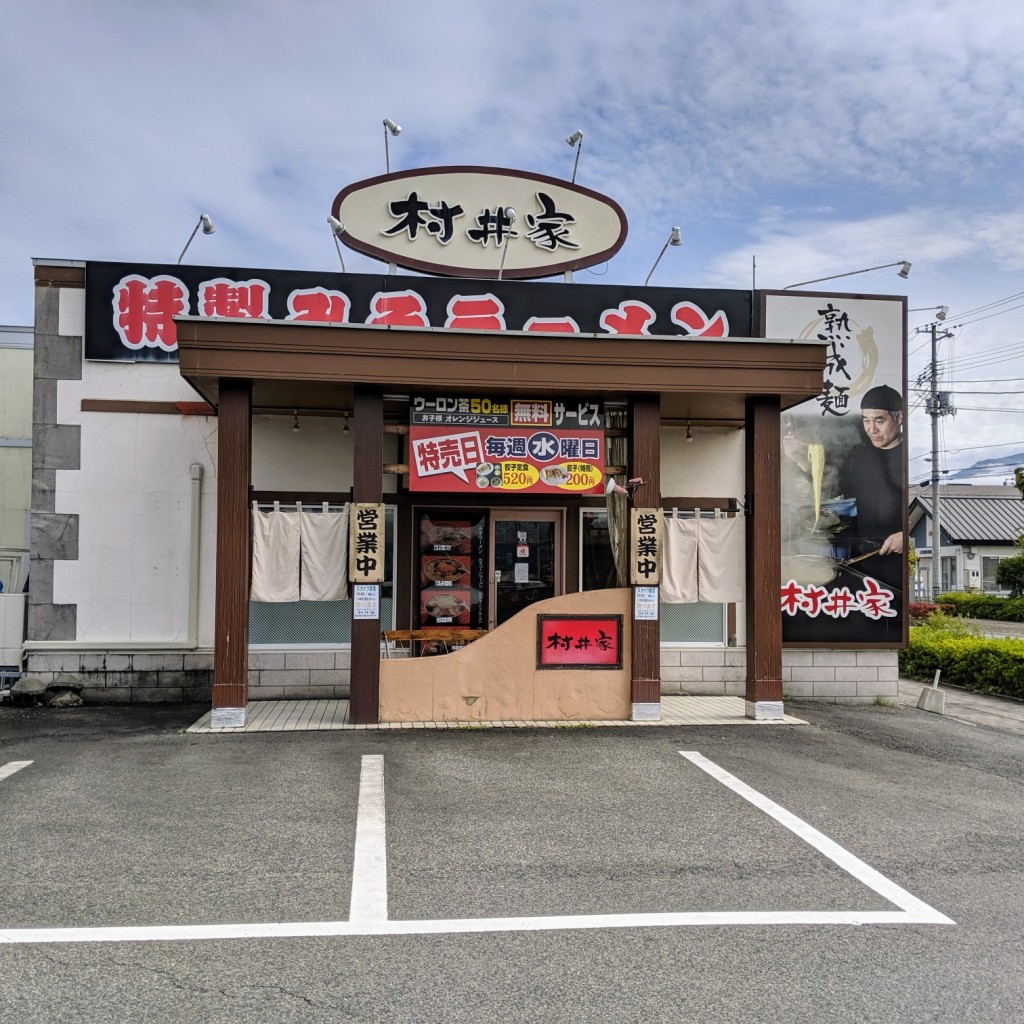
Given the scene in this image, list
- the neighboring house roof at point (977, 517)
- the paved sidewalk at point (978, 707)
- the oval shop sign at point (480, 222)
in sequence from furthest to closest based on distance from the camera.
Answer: the neighboring house roof at point (977, 517) < the oval shop sign at point (480, 222) < the paved sidewalk at point (978, 707)

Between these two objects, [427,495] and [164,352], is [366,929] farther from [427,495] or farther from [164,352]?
[164,352]

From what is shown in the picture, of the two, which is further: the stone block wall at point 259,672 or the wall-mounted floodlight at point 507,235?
the wall-mounted floodlight at point 507,235

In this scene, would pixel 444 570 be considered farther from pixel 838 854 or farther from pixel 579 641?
pixel 838 854

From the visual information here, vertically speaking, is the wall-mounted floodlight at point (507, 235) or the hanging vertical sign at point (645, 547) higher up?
the wall-mounted floodlight at point (507, 235)

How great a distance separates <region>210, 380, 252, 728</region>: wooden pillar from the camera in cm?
884

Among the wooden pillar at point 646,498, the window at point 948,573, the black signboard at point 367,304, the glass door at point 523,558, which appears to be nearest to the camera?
the wooden pillar at point 646,498

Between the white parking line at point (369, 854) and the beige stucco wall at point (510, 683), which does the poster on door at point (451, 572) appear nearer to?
the beige stucco wall at point (510, 683)

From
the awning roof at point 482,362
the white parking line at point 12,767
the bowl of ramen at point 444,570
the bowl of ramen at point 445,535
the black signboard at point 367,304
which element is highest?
the black signboard at point 367,304

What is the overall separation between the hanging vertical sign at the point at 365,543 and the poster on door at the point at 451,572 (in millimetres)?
2246

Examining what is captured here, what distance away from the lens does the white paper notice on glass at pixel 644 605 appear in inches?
372

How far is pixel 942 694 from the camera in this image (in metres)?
11.3

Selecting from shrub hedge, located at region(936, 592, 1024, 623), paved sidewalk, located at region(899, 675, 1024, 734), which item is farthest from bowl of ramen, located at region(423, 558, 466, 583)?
shrub hedge, located at region(936, 592, 1024, 623)

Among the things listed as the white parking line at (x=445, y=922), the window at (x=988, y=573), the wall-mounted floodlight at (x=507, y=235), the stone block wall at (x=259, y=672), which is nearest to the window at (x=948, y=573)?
the window at (x=988, y=573)

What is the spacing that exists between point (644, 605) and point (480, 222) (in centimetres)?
549
